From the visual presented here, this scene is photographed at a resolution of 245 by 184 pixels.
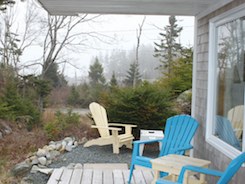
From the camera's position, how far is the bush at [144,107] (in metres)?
7.40

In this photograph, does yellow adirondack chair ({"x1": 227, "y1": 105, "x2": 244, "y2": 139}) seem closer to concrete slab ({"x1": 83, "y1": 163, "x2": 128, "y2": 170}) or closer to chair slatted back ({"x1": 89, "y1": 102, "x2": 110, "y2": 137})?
concrete slab ({"x1": 83, "y1": 163, "x2": 128, "y2": 170})

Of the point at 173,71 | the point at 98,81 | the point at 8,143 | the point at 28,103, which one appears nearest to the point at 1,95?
the point at 28,103

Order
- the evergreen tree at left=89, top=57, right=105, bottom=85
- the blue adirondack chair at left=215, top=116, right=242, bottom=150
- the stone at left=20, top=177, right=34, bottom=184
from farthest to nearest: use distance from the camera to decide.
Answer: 1. the evergreen tree at left=89, top=57, right=105, bottom=85
2. the stone at left=20, top=177, right=34, bottom=184
3. the blue adirondack chair at left=215, top=116, right=242, bottom=150

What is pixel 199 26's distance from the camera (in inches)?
184

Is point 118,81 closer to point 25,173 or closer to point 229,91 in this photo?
point 25,173

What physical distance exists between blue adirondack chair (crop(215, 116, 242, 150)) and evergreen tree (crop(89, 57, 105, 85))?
6.45 meters

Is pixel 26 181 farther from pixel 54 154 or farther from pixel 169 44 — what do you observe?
pixel 169 44

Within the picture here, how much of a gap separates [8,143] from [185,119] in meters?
4.06

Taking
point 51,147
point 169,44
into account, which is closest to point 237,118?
point 51,147

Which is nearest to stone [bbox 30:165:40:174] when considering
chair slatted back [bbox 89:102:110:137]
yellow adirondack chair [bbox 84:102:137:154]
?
yellow adirondack chair [bbox 84:102:137:154]

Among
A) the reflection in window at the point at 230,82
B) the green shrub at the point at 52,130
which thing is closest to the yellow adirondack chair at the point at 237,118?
the reflection in window at the point at 230,82

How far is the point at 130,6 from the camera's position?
4203 millimetres

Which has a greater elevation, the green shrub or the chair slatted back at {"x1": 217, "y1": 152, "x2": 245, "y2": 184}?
the chair slatted back at {"x1": 217, "y1": 152, "x2": 245, "y2": 184}

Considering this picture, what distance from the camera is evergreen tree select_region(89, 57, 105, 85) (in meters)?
10.1
